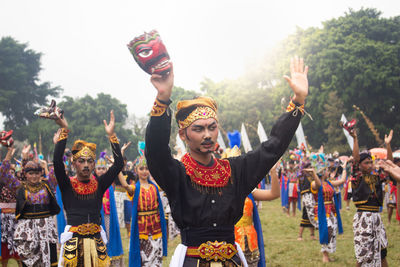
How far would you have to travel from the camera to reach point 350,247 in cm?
1050

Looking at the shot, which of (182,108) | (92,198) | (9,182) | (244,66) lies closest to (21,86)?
(244,66)

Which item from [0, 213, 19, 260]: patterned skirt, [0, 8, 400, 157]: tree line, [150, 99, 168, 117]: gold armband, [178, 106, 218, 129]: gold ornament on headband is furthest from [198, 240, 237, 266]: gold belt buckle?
[0, 8, 400, 157]: tree line

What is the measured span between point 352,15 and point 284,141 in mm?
35139

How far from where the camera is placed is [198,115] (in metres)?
3.09

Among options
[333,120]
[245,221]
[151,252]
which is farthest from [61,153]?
[333,120]

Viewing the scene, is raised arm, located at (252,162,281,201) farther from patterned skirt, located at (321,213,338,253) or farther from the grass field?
patterned skirt, located at (321,213,338,253)

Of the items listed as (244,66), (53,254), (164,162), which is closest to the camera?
(164,162)

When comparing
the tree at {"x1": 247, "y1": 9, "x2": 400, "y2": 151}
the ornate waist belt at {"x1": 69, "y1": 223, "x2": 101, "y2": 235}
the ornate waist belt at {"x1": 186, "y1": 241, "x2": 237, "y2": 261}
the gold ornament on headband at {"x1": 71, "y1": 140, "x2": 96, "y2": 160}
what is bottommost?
the ornate waist belt at {"x1": 69, "y1": 223, "x2": 101, "y2": 235}

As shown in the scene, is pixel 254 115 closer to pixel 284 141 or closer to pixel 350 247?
pixel 350 247

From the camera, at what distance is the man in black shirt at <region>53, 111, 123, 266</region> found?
5.76 metres

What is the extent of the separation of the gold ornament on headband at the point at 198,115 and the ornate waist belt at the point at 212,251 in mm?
906

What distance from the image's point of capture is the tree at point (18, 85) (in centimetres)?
4412

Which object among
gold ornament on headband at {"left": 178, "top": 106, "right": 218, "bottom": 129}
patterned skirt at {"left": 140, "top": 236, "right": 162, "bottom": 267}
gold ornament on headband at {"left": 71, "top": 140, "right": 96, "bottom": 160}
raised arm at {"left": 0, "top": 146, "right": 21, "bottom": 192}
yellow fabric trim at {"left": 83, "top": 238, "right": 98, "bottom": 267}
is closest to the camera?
gold ornament on headband at {"left": 178, "top": 106, "right": 218, "bottom": 129}

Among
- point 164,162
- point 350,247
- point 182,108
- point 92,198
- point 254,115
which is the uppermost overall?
point 254,115
